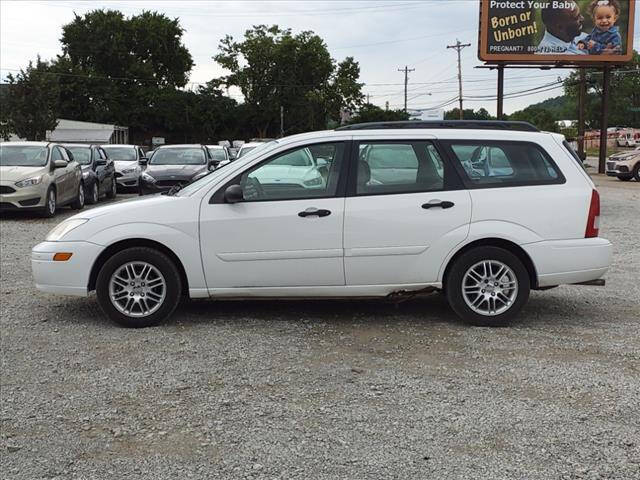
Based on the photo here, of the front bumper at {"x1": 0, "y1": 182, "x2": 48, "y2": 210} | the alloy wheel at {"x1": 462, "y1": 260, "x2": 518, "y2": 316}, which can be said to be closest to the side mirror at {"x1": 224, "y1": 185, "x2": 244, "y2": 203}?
the alloy wheel at {"x1": 462, "y1": 260, "x2": 518, "y2": 316}

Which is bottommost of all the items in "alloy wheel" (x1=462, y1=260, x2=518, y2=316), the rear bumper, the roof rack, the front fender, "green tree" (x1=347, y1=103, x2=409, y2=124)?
"alloy wheel" (x1=462, y1=260, x2=518, y2=316)

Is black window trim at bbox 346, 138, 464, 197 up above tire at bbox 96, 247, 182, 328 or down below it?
above

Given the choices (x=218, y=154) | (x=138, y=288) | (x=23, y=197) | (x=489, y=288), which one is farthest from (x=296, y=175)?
(x=218, y=154)

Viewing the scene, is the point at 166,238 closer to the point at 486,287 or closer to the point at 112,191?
the point at 486,287

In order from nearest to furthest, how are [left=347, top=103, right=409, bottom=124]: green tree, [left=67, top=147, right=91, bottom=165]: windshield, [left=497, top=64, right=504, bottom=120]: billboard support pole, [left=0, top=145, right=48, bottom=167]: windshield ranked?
[left=0, top=145, right=48, bottom=167]: windshield < [left=67, top=147, right=91, bottom=165]: windshield < [left=497, top=64, right=504, bottom=120]: billboard support pole < [left=347, top=103, right=409, bottom=124]: green tree

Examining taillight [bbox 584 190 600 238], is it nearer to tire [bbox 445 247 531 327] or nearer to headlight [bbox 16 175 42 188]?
tire [bbox 445 247 531 327]

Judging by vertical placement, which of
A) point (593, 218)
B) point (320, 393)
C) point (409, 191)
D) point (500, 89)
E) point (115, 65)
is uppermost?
point (115, 65)

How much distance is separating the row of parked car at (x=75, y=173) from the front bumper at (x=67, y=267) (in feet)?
15.4

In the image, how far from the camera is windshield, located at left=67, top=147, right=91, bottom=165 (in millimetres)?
17906

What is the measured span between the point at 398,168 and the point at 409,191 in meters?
0.24

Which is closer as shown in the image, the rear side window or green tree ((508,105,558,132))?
the rear side window

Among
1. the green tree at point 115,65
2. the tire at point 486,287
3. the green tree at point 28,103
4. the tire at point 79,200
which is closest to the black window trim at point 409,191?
the tire at point 486,287

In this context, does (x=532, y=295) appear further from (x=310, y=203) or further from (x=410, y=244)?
(x=310, y=203)

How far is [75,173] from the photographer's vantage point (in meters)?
15.5
